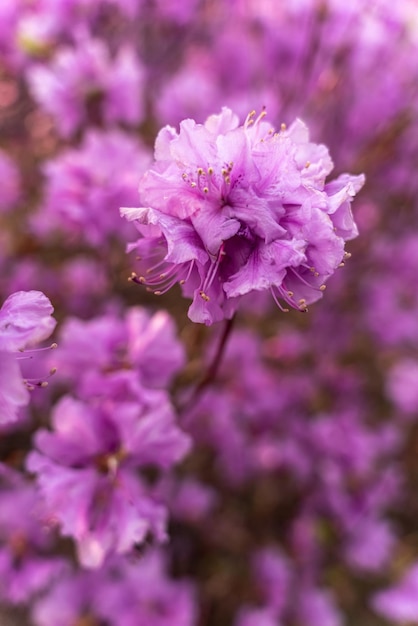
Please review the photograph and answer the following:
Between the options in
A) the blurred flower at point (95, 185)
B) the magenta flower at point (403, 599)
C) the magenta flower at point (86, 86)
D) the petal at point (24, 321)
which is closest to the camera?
the petal at point (24, 321)

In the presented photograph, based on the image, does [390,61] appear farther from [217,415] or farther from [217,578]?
[217,578]

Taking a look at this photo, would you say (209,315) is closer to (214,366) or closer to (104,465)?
(214,366)

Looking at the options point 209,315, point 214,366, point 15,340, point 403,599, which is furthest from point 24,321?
point 403,599

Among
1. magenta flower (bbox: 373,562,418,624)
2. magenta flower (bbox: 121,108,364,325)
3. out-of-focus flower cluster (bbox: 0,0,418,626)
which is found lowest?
magenta flower (bbox: 373,562,418,624)

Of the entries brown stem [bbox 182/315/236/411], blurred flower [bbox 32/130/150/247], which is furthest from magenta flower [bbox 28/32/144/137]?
brown stem [bbox 182/315/236/411]

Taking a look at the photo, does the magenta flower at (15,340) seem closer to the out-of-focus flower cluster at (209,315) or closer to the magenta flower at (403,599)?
the out-of-focus flower cluster at (209,315)

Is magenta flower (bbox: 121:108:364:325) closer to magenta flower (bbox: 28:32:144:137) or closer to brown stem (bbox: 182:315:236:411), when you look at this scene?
brown stem (bbox: 182:315:236:411)

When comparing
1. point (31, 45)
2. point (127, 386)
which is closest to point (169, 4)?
point (31, 45)

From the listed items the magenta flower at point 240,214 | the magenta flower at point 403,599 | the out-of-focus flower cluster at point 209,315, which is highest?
the magenta flower at point 240,214

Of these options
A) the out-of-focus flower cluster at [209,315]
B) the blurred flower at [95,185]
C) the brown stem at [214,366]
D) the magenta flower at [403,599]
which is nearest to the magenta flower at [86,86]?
the out-of-focus flower cluster at [209,315]
